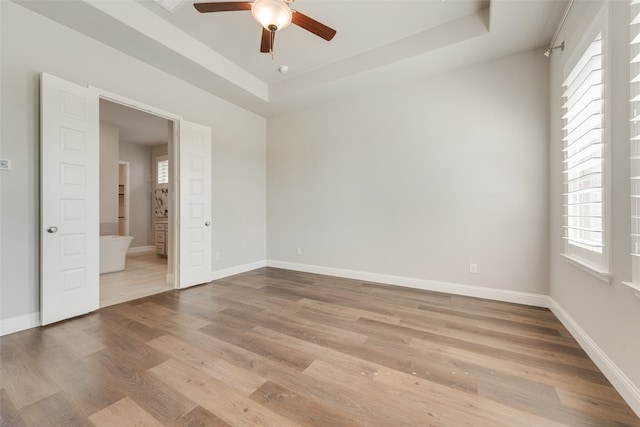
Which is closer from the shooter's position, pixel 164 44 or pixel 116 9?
pixel 116 9

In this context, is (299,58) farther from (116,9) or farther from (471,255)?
(471,255)

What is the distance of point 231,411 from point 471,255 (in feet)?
10.5

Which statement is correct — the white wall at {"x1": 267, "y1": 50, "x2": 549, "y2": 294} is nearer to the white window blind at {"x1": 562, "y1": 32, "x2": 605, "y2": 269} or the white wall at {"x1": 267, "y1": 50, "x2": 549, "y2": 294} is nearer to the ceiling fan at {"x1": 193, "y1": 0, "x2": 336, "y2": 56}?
the white window blind at {"x1": 562, "y1": 32, "x2": 605, "y2": 269}

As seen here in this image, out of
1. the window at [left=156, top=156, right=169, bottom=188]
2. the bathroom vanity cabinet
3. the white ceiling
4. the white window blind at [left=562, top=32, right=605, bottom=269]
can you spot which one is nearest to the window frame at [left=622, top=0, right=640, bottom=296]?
the white window blind at [left=562, top=32, right=605, bottom=269]

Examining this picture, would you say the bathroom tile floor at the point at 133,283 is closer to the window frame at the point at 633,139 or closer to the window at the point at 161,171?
the window at the point at 161,171

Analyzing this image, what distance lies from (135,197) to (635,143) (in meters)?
9.35

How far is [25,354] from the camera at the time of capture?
2021 millimetres

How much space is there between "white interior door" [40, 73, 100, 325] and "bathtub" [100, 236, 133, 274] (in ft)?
7.40

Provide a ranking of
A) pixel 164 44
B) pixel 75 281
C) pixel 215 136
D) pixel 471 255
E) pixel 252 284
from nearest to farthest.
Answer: pixel 75 281, pixel 164 44, pixel 471 255, pixel 252 284, pixel 215 136

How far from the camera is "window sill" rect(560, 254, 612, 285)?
1.72 meters

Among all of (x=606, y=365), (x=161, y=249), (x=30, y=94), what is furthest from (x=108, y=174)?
(x=606, y=365)

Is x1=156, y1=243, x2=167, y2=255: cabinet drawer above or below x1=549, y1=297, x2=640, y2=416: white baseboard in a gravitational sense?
above

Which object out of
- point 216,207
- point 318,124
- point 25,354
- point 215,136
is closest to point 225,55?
point 215,136

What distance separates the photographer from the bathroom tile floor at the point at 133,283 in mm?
3359
